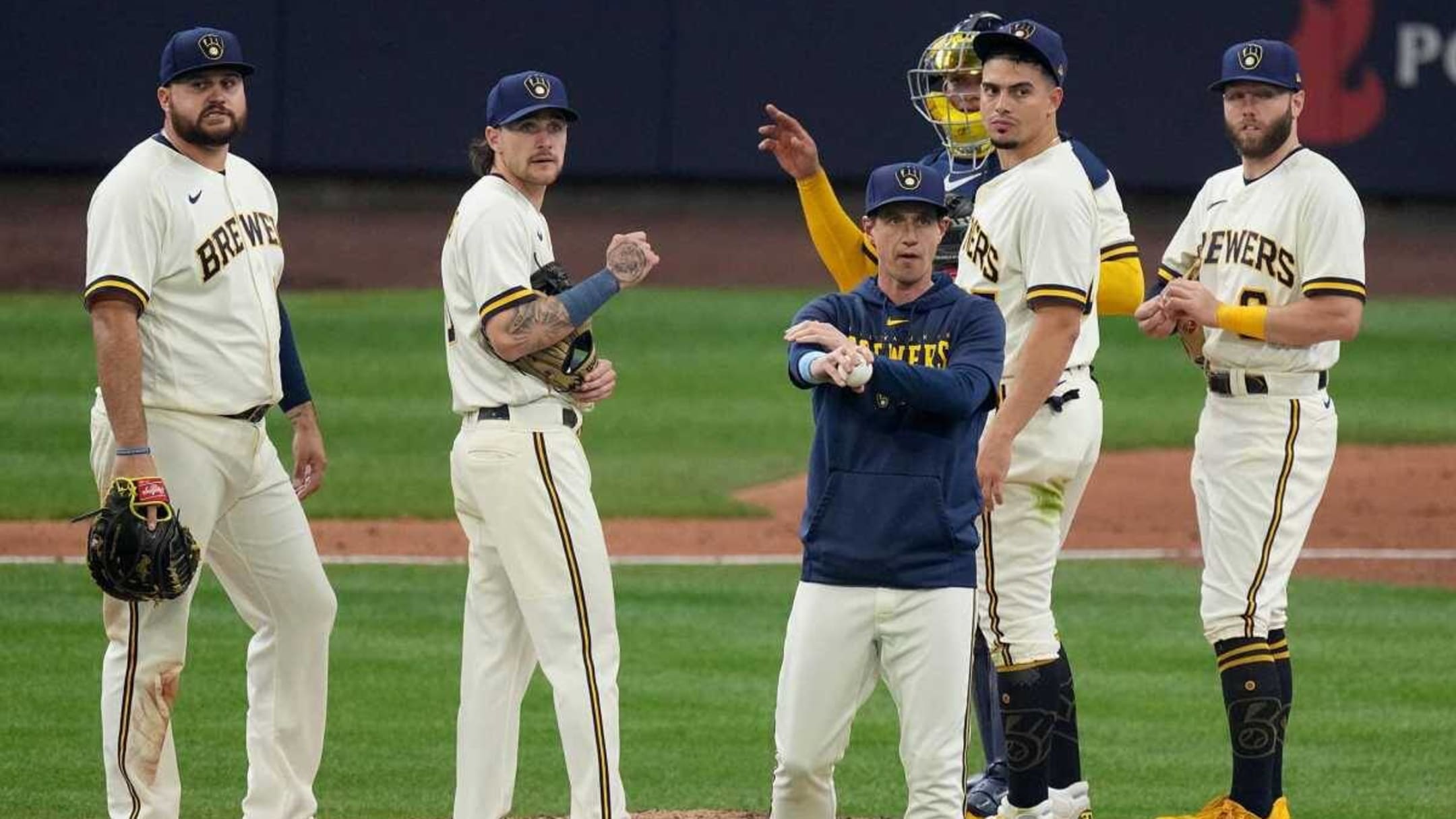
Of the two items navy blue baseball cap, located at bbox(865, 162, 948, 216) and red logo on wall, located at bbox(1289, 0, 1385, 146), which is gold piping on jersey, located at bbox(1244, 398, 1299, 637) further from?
red logo on wall, located at bbox(1289, 0, 1385, 146)

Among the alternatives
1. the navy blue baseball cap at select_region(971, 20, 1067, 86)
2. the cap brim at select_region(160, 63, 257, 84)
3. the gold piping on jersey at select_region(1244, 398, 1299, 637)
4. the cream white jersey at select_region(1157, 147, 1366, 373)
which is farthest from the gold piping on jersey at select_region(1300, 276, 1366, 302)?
the cap brim at select_region(160, 63, 257, 84)

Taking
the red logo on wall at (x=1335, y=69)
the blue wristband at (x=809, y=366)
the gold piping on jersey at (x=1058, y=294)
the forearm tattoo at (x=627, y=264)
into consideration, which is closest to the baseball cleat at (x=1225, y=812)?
the gold piping on jersey at (x=1058, y=294)

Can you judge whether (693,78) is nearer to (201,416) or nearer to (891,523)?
(201,416)

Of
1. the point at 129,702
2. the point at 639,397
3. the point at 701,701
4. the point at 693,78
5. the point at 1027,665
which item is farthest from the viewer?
the point at 693,78

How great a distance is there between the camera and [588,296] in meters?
5.74

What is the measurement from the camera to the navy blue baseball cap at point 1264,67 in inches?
245

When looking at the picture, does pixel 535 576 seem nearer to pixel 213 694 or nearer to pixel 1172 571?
pixel 213 694

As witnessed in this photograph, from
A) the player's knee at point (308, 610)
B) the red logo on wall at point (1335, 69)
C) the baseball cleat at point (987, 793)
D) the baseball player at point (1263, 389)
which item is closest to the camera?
the player's knee at point (308, 610)

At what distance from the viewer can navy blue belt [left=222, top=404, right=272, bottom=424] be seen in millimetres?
5953

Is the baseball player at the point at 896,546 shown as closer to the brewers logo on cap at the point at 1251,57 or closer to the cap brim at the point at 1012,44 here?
the cap brim at the point at 1012,44

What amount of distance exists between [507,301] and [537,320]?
0.32 ft

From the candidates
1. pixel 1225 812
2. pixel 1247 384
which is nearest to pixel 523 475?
pixel 1247 384

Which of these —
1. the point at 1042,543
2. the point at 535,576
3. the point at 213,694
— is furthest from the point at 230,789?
the point at 1042,543

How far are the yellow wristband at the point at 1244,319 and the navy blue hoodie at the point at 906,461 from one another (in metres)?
1.03
